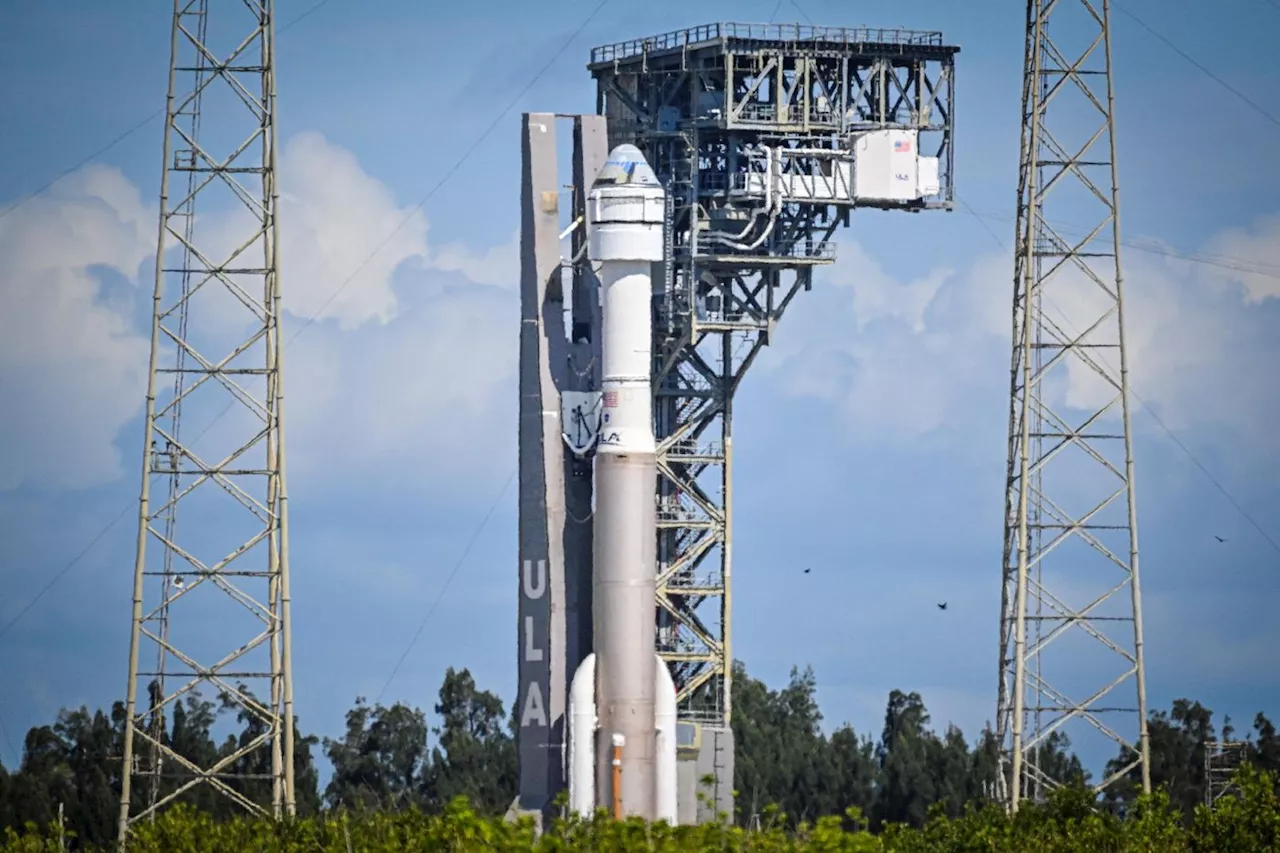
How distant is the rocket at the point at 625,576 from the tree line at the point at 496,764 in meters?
21.4

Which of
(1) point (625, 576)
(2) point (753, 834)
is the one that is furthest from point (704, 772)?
(2) point (753, 834)

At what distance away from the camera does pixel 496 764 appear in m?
105

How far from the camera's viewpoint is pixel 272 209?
63.0 m

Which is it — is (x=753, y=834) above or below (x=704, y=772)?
below

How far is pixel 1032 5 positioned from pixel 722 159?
10.8m

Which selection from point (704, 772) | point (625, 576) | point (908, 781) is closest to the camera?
point (625, 576)

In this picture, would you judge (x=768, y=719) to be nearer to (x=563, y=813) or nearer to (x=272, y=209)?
(x=563, y=813)

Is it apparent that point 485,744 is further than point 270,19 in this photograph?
Yes

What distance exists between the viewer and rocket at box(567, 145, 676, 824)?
68.6 meters

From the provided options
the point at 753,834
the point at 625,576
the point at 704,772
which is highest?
the point at 625,576

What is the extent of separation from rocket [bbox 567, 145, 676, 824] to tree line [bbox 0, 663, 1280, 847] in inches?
844

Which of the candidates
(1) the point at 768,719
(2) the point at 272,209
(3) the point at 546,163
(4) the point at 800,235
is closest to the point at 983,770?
(1) the point at 768,719

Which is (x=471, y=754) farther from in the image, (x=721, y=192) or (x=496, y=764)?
(x=721, y=192)

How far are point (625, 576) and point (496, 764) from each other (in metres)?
37.0
